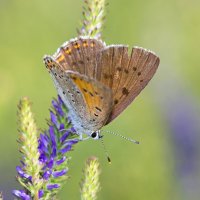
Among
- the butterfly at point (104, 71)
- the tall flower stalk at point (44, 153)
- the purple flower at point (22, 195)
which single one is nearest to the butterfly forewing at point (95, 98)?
the butterfly at point (104, 71)

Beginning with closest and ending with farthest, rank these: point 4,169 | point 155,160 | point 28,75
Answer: point 4,169, point 155,160, point 28,75

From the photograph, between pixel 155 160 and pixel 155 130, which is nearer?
pixel 155 160

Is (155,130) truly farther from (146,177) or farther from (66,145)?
(66,145)

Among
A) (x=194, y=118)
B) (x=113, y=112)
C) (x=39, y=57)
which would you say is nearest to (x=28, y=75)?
(x=39, y=57)

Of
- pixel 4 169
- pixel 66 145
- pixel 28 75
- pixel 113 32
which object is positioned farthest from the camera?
pixel 113 32

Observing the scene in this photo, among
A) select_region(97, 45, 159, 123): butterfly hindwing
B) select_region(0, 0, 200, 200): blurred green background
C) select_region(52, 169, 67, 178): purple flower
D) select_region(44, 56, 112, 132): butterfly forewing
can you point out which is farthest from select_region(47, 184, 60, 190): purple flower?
select_region(0, 0, 200, 200): blurred green background

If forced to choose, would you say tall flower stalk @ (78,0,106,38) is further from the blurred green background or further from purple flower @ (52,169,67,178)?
the blurred green background
